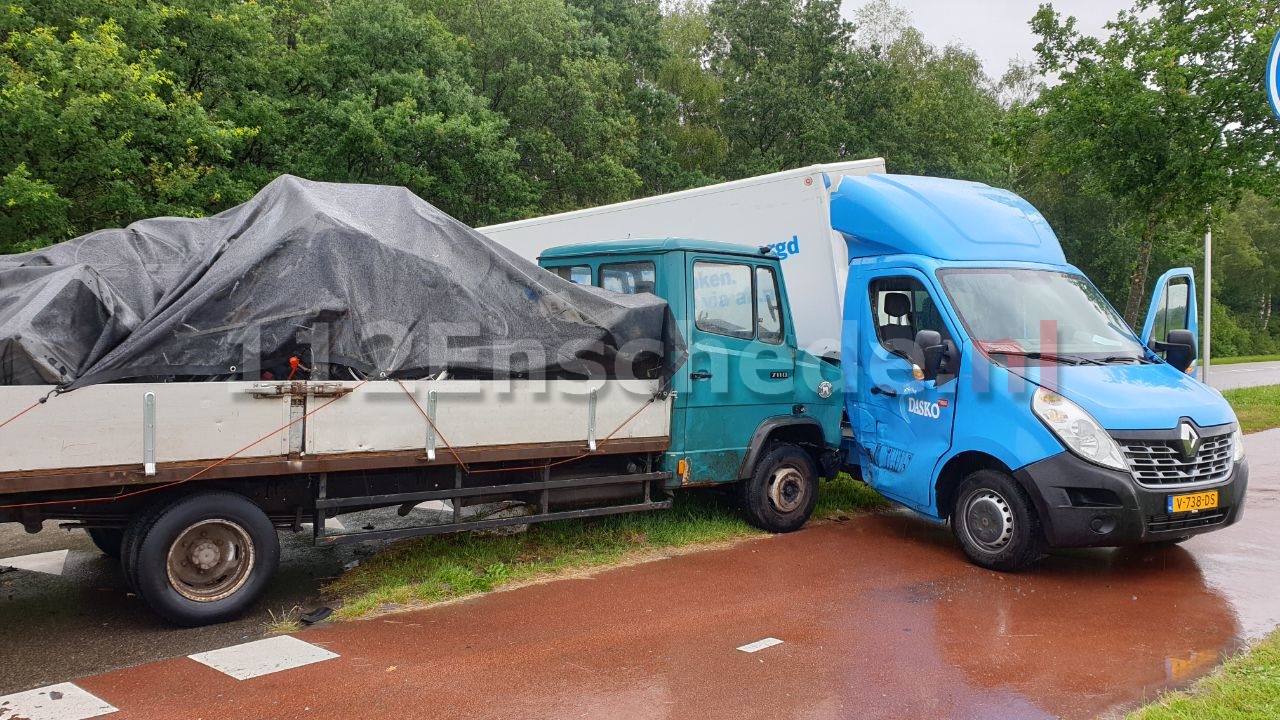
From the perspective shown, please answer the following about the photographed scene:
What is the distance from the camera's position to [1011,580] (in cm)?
670

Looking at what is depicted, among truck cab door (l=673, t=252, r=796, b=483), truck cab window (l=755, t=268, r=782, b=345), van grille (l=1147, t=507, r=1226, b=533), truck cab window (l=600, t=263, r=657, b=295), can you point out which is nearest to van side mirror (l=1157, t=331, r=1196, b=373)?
van grille (l=1147, t=507, r=1226, b=533)

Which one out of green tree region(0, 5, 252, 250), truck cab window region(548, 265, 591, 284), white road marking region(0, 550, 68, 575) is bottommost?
white road marking region(0, 550, 68, 575)

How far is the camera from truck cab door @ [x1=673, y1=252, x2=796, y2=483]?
24.5 ft

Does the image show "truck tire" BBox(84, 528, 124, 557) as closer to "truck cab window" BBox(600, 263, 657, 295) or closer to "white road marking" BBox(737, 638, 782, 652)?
"truck cab window" BBox(600, 263, 657, 295)

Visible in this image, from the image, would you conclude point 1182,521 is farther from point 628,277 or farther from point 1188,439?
point 628,277

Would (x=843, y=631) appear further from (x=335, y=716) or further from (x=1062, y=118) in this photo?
(x=1062, y=118)

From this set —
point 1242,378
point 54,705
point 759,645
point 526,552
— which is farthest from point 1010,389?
point 1242,378

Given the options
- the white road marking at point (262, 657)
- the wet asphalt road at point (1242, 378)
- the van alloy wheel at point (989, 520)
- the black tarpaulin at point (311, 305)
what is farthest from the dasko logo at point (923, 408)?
the wet asphalt road at point (1242, 378)

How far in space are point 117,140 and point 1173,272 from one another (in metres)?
15.5

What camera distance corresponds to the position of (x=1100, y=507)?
6.38m

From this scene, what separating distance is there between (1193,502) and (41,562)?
8.69 meters

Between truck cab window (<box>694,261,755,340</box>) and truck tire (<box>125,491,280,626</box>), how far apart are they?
3.77 metres

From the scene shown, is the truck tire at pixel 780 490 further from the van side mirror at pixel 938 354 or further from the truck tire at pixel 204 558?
Result: the truck tire at pixel 204 558

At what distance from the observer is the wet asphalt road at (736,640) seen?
14.7 feet
